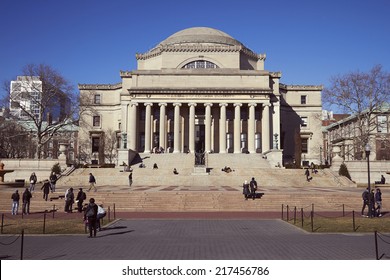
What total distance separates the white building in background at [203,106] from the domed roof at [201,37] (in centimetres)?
22

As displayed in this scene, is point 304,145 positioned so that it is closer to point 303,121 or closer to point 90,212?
point 303,121

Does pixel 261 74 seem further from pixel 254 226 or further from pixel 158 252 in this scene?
pixel 158 252

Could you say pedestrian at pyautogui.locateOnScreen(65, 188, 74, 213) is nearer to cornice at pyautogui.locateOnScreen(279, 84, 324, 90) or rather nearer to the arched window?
the arched window

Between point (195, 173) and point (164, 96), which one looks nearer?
point (195, 173)

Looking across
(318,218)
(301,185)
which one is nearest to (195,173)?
(301,185)

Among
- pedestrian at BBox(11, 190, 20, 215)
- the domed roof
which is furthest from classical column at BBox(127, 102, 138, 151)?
pedestrian at BBox(11, 190, 20, 215)

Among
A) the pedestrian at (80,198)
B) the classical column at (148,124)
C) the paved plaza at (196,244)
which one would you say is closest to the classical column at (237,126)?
the classical column at (148,124)

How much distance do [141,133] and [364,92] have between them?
39349 mm

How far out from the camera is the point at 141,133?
7769cm

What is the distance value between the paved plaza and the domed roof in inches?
2741

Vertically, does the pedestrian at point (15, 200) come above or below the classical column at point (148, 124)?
below

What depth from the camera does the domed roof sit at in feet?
284

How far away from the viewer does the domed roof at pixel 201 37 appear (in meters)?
86.6

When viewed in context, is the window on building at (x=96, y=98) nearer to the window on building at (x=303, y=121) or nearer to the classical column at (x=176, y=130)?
the classical column at (x=176, y=130)
